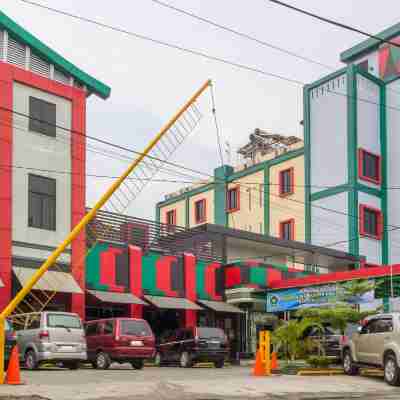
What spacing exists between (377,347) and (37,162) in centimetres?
1594

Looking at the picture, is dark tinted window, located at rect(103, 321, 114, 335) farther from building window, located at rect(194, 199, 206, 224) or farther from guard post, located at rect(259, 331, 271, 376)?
building window, located at rect(194, 199, 206, 224)

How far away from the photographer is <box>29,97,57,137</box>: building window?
32156 mm

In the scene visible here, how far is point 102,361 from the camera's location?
88.2ft

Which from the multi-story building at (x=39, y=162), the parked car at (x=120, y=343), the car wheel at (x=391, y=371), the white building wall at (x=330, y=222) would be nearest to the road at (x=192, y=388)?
the car wheel at (x=391, y=371)

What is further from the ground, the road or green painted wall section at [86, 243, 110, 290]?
green painted wall section at [86, 243, 110, 290]

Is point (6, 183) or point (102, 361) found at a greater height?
point (6, 183)

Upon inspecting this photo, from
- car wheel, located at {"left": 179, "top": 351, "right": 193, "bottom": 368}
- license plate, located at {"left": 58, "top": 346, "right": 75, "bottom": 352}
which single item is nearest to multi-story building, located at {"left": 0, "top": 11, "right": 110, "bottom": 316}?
car wheel, located at {"left": 179, "top": 351, "right": 193, "bottom": 368}

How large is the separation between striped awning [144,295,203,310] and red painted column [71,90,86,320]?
345cm

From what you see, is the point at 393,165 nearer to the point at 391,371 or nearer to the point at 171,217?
the point at 171,217

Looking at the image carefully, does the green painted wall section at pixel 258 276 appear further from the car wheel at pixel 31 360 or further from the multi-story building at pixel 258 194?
the car wheel at pixel 31 360

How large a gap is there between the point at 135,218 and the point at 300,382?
16402mm

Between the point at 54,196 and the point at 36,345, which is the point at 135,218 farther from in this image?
the point at 36,345

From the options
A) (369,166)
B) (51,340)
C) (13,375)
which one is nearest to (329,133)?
(369,166)

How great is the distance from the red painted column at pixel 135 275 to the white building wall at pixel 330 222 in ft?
59.6
